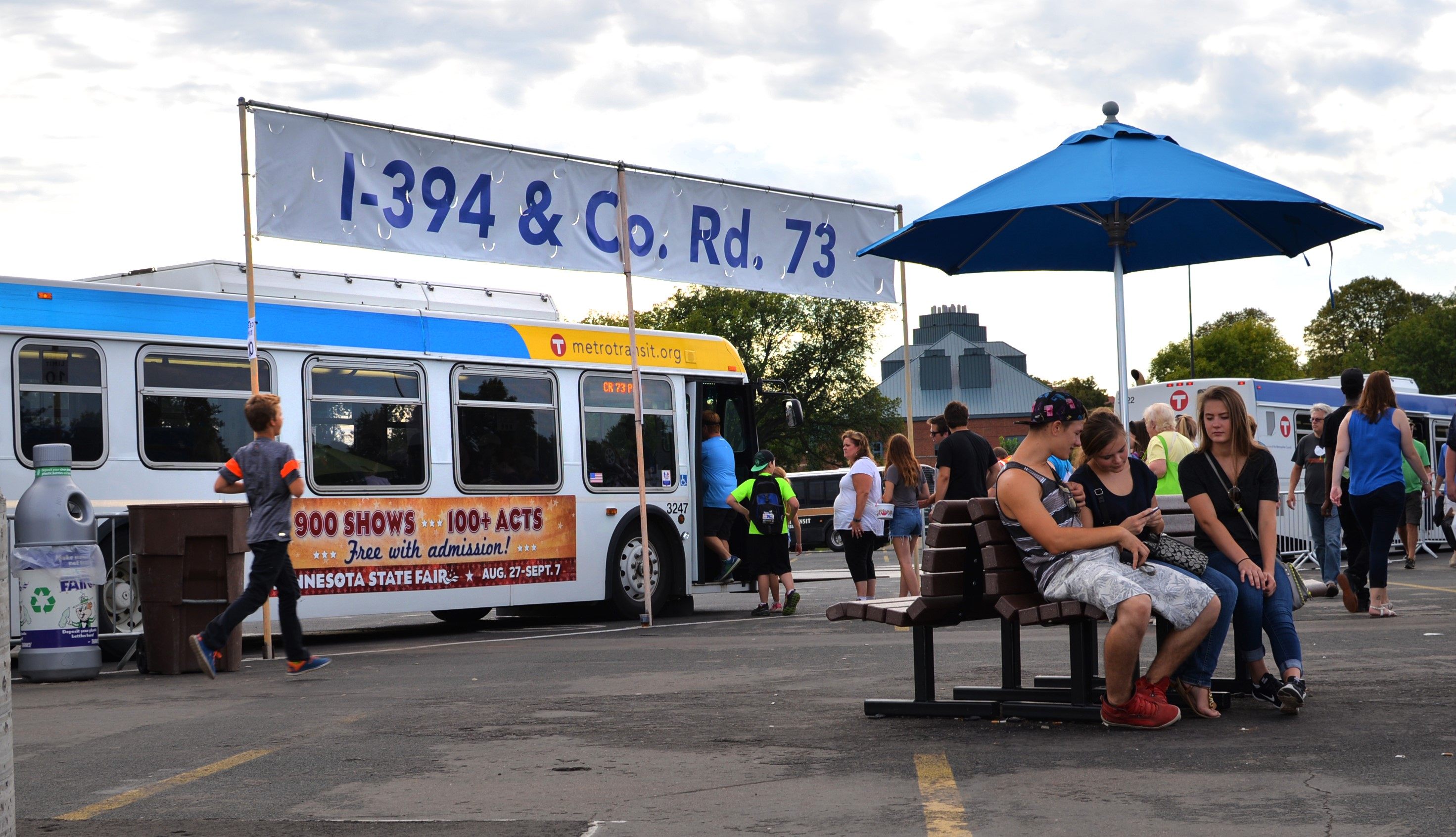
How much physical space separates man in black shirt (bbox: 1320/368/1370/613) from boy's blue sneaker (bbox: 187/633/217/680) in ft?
27.7

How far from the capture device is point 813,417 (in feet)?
241

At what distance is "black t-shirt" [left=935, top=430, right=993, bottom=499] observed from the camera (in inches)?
495

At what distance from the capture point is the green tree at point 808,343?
73938mm

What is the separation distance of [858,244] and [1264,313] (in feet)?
273

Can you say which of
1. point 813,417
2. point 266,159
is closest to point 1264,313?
point 813,417

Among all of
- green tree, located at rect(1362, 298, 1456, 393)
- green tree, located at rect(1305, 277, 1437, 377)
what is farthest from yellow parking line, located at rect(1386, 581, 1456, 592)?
green tree, located at rect(1305, 277, 1437, 377)

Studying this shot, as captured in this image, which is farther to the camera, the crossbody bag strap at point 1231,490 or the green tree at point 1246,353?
the green tree at point 1246,353

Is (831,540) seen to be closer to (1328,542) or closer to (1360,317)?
(1328,542)

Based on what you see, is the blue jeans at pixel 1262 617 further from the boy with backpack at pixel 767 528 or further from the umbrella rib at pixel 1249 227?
the boy with backpack at pixel 767 528

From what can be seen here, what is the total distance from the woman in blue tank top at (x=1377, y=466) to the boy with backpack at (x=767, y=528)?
17.4 feet

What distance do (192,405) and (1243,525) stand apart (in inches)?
337

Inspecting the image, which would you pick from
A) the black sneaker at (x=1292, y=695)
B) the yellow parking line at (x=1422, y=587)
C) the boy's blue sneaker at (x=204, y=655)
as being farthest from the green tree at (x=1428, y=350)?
the black sneaker at (x=1292, y=695)

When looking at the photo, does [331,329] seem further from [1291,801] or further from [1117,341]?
[1291,801]

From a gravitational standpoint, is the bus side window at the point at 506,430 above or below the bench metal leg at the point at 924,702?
above
